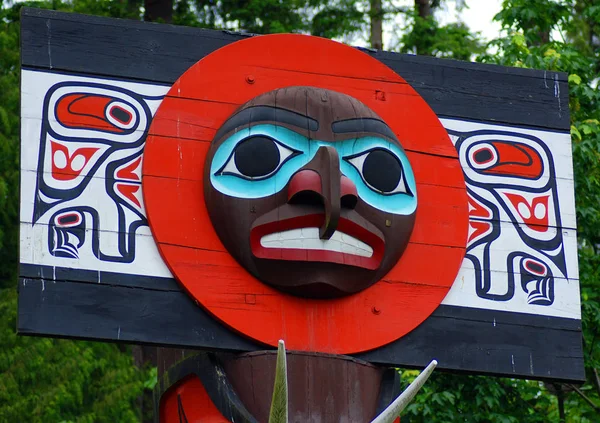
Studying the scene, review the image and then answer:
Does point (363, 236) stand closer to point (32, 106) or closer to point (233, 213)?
point (233, 213)

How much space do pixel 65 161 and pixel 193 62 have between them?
1146 mm

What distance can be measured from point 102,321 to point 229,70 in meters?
1.96

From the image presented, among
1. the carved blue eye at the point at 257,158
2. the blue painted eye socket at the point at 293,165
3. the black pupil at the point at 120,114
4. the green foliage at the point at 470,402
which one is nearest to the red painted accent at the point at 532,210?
the blue painted eye socket at the point at 293,165

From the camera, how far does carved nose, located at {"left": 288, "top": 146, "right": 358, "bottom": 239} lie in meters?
8.34

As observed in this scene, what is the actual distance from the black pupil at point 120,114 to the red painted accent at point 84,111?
2.1 inches

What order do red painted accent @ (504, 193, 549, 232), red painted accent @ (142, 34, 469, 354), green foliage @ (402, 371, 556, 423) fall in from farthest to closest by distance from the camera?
1. green foliage @ (402, 371, 556, 423)
2. red painted accent @ (504, 193, 549, 232)
3. red painted accent @ (142, 34, 469, 354)

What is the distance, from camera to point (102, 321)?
8.14 m

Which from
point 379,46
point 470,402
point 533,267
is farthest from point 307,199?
point 379,46

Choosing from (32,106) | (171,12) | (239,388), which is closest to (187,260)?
(239,388)

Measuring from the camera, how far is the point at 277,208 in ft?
28.1

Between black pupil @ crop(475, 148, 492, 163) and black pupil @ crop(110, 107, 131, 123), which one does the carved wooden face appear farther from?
black pupil @ crop(475, 148, 492, 163)

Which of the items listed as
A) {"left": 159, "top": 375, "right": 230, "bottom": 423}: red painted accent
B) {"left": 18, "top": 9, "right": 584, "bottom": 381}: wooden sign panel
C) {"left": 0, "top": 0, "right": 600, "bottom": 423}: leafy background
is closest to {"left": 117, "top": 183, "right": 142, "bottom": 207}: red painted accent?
{"left": 18, "top": 9, "right": 584, "bottom": 381}: wooden sign panel

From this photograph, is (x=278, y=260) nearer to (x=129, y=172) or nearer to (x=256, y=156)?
(x=256, y=156)

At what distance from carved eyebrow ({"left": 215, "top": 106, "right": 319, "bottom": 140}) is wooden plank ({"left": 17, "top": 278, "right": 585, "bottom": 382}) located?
116 centimetres
